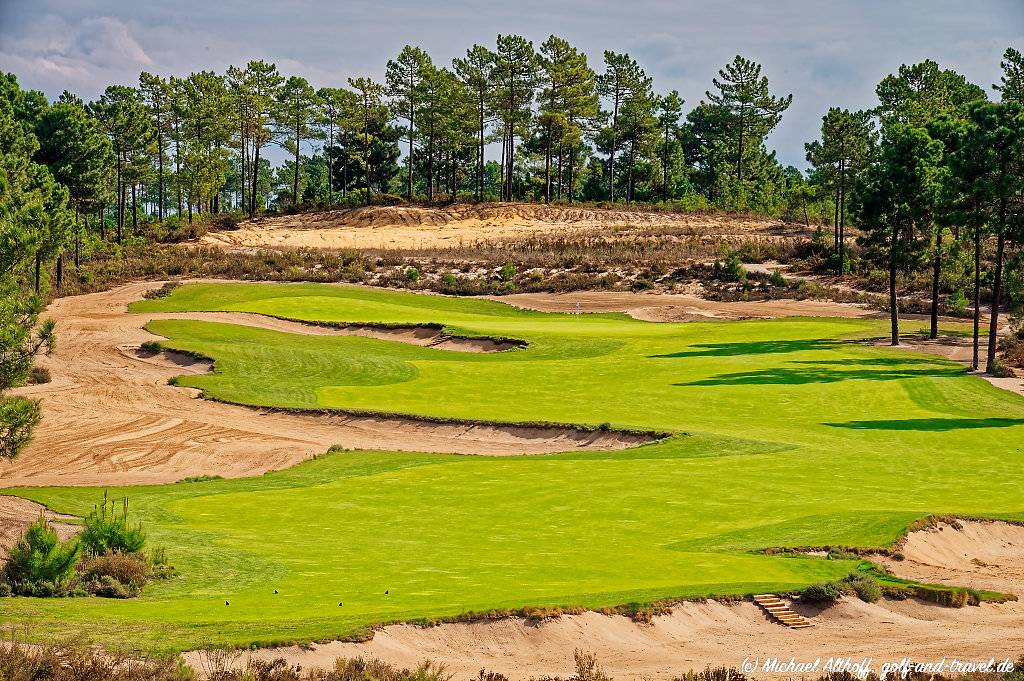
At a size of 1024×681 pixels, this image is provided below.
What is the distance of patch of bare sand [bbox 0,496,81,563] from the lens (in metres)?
23.2

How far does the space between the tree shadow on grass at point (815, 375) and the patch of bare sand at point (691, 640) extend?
3038cm

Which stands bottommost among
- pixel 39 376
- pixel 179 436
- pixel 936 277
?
pixel 179 436

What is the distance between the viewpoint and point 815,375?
5256 cm

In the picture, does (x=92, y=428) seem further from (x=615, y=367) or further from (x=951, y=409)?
(x=951, y=409)

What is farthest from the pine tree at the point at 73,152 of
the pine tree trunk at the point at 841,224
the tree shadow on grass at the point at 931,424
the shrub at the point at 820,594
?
the shrub at the point at 820,594

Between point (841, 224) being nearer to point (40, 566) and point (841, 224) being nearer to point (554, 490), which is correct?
point (554, 490)

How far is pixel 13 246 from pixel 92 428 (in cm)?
1266

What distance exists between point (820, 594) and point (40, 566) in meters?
13.8

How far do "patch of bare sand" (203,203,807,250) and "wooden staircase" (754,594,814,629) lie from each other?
87.1m

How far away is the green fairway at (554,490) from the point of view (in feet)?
62.1

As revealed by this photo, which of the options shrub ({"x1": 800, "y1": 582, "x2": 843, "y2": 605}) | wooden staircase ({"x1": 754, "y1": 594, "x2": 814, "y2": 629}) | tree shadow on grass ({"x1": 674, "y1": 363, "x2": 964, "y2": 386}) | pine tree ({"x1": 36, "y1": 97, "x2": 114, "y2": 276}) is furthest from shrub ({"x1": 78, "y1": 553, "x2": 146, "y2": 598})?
pine tree ({"x1": 36, "y1": 97, "x2": 114, "y2": 276})

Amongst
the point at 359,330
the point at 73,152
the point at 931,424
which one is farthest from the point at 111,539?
the point at 73,152

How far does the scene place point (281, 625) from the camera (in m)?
16.8

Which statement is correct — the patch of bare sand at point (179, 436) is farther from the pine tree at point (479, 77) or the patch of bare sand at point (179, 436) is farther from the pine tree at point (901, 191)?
the pine tree at point (479, 77)
